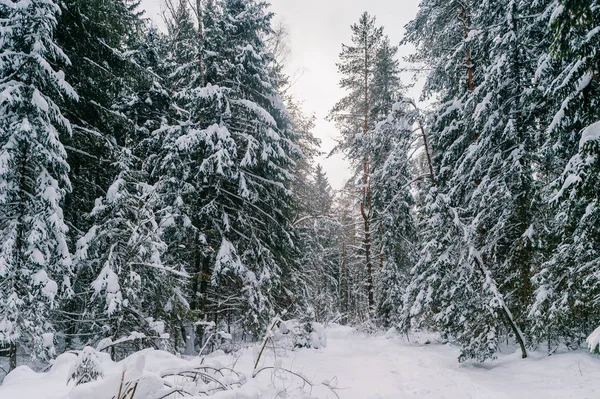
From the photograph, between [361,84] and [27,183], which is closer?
[27,183]

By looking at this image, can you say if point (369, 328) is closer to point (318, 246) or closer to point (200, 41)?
point (318, 246)

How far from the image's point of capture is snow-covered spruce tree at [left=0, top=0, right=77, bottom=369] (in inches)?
238

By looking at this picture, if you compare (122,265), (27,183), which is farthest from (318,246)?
(27,183)

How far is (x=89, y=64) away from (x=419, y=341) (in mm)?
15149

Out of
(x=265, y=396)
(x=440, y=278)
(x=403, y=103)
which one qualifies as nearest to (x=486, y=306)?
(x=440, y=278)

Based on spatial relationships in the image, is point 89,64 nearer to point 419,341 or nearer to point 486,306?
point 486,306

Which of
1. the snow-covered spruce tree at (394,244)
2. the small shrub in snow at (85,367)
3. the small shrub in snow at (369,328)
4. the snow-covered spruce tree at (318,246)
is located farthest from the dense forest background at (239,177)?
the small shrub in snow at (369,328)

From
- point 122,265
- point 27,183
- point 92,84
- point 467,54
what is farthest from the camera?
point 467,54

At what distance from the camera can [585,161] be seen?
4777mm

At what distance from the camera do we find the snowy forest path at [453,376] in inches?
209

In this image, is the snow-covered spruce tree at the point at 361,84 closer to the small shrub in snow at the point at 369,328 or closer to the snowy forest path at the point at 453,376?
the small shrub in snow at the point at 369,328

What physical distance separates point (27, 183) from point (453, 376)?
32.7 ft

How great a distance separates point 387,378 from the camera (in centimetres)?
667

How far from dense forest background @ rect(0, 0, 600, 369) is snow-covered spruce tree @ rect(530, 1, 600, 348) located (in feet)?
0.13
